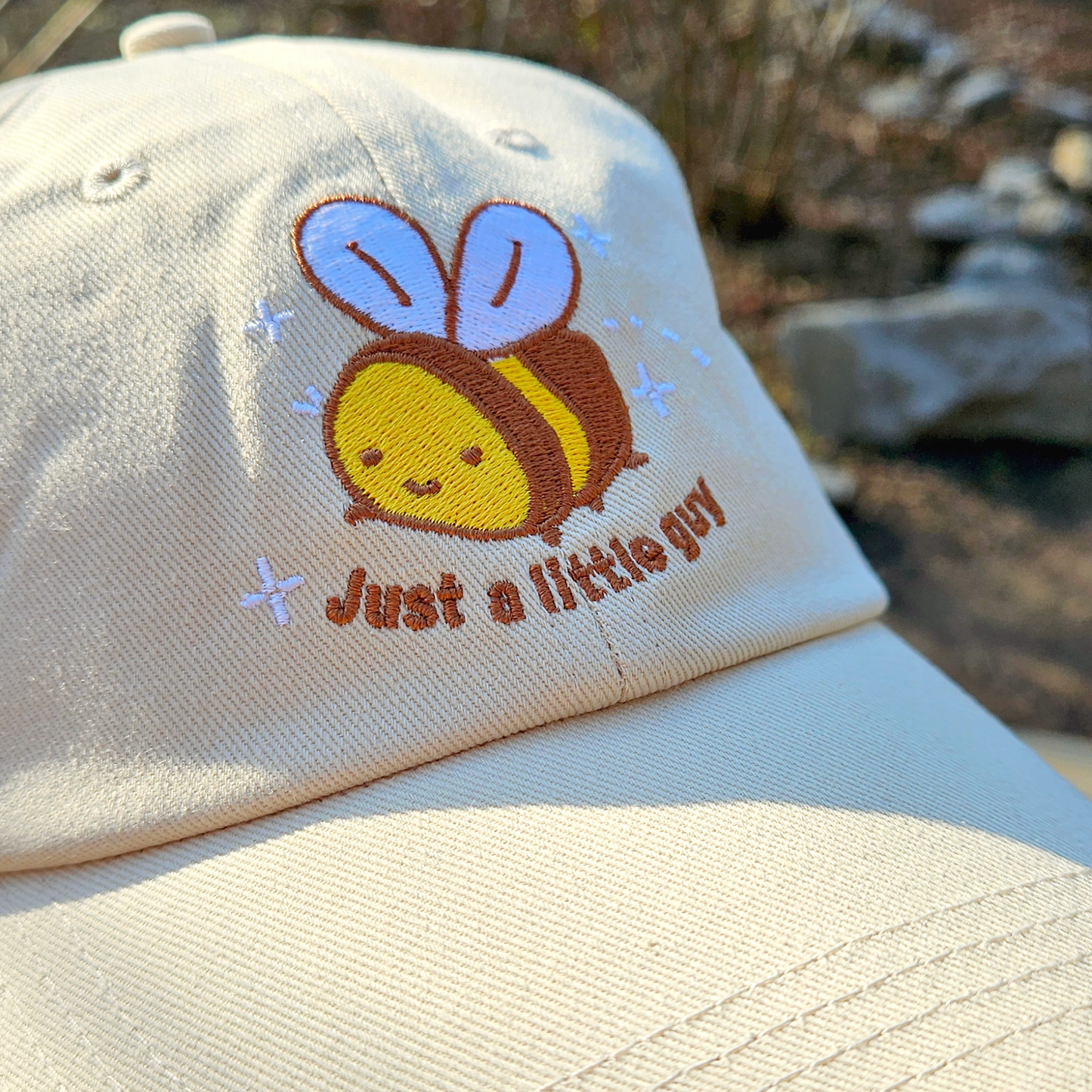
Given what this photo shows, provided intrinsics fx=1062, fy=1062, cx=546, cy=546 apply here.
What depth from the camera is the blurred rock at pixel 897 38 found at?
3701mm

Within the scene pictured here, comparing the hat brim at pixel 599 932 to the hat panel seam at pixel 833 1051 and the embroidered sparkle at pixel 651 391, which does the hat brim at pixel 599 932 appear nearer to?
the hat panel seam at pixel 833 1051

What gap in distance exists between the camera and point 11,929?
26.2 inches

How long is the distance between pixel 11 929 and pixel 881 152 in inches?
138

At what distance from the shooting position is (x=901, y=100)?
3604 mm

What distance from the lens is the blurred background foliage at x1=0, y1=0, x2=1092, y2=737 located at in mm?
2178

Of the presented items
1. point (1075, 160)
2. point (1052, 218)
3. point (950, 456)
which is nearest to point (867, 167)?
point (1075, 160)

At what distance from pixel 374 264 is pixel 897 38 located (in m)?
3.68

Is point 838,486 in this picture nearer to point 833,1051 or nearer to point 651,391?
point 651,391

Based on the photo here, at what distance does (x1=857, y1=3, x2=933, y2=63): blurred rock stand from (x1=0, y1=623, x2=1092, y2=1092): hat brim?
11.9 ft

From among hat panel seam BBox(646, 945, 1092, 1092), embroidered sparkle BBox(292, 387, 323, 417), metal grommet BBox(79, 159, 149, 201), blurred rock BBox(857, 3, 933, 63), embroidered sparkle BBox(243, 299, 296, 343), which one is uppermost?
metal grommet BBox(79, 159, 149, 201)

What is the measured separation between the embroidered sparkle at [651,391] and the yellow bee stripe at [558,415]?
0.20 ft

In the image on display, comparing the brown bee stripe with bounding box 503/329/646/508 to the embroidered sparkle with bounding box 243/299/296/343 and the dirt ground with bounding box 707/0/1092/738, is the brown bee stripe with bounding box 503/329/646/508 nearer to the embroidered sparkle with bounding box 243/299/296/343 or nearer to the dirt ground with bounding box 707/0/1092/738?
the embroidered sparkle with bounding box 243/299/296/343

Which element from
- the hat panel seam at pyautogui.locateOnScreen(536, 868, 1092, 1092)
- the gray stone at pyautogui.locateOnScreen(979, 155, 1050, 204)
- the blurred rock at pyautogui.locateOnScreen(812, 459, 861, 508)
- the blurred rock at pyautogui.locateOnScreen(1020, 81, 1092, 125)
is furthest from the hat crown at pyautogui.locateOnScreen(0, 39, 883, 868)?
the blurred rock at pyautogui.locateOnScreen(1020, 81, 1092, 125)

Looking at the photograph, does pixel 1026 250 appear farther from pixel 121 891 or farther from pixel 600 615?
pixel 121 891
